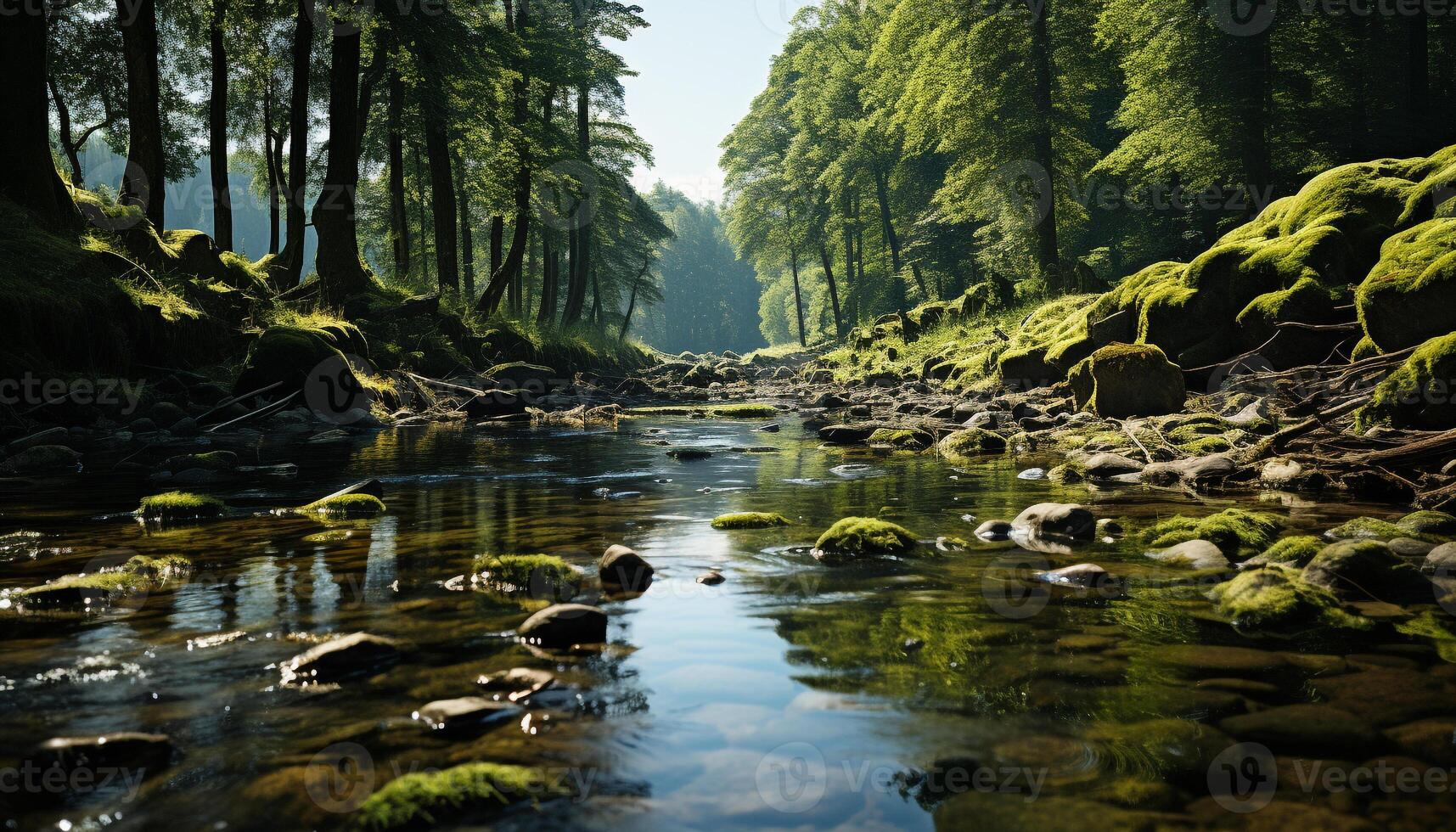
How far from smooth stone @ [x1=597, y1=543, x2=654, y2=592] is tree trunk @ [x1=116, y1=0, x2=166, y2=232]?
15079 millimetres

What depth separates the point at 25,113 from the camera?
11664mm

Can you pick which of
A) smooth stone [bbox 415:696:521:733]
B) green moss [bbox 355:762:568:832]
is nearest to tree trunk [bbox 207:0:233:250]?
smooth stone [bbox 415:696:521:733]

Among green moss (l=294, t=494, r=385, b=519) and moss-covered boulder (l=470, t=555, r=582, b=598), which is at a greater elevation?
green moss (l=294, t=494, r=385, b=519)

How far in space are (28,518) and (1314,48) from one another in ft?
91.1

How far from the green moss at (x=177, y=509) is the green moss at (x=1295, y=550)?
6863 millimetres

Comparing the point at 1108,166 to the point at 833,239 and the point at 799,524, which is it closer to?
the point at 799,524

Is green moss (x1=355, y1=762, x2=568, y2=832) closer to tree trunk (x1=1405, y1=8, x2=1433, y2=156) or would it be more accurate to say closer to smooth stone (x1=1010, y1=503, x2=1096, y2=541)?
smooth stone (x1=1010, y1=503, x2=1096, y2=541)

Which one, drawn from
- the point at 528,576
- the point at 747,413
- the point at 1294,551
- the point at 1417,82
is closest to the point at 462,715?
the point at 528,576

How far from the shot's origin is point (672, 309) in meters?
118

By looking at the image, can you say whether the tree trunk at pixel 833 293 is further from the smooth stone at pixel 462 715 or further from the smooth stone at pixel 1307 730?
the smooth stone at pixel 462 715

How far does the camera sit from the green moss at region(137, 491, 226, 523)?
5992 mm

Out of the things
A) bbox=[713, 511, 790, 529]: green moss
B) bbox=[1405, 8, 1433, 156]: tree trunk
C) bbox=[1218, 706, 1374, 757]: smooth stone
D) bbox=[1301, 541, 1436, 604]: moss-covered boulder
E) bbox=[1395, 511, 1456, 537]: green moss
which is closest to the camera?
bbox=[1218, 706, 1374, 757]: smooth stone

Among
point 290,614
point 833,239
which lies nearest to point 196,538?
point 290,614

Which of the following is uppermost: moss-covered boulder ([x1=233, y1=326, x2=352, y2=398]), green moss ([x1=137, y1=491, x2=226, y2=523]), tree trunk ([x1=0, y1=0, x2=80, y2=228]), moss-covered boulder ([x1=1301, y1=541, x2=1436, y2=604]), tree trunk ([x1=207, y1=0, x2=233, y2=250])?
tree trunk ([x1=207, y1=0, x2=233, y2=250])
